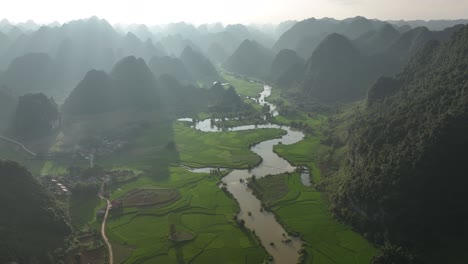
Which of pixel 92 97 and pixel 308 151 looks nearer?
pixel 308 151

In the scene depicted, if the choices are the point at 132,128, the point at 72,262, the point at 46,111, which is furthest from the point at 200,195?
the point at 46,111

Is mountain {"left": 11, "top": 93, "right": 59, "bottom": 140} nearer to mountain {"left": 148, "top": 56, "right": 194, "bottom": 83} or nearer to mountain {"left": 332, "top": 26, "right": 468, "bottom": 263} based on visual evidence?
mountain {"left": 148, "top": 56, "right": 194, "bottom": 83}

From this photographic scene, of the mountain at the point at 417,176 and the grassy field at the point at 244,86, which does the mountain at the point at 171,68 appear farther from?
the mountain at the point at 417,176

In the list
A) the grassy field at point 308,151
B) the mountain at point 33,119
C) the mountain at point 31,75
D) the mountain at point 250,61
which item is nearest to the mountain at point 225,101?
the grassy field at point 308,151

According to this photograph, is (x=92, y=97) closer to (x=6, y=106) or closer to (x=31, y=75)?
(x=6, y=106)

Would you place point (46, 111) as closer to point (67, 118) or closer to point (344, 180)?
point (67, 118)

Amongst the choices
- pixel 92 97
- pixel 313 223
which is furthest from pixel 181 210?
pixel 92 97
